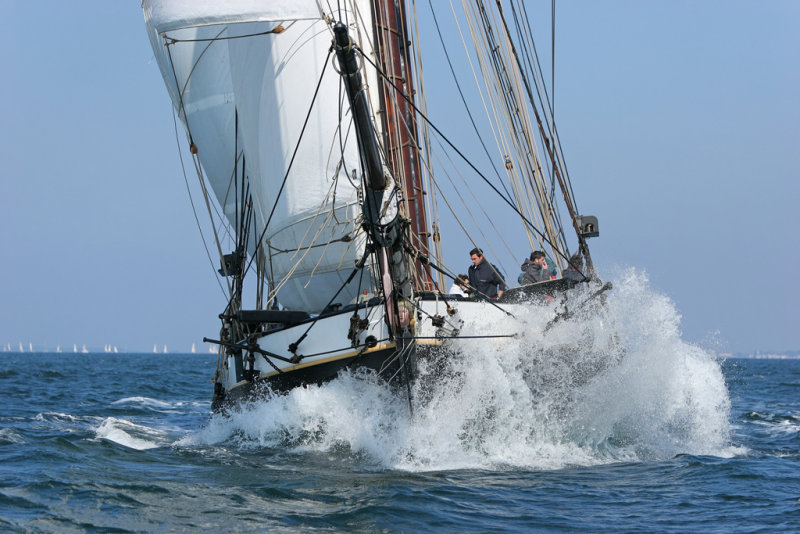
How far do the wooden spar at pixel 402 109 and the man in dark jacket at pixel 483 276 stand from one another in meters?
0.64

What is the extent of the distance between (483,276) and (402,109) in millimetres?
3515

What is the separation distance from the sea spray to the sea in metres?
0.02

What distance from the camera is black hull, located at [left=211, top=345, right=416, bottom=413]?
10.8m

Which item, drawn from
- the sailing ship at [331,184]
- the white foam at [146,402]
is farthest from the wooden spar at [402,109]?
the white foam at [146,402]

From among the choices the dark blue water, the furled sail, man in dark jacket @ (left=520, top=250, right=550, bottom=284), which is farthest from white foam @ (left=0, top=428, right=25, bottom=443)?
man in dark jacket @ (left=520, top=250, right=550, bottom=284)

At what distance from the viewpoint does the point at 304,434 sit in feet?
38.2

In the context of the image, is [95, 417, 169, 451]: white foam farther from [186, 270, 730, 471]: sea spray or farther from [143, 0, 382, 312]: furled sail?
[143, 0, 382, 312]: furled sail

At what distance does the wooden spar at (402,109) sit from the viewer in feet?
43.8

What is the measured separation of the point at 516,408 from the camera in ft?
37.1

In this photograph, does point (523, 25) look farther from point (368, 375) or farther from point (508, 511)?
point (508, 511)

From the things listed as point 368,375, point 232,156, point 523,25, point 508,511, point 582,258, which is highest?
point 523,25

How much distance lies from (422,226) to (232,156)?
5106 mm

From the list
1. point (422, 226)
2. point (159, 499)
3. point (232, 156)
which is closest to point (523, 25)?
point (422, 226)

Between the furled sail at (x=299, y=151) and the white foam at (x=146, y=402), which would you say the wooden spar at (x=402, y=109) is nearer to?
the furled sail at (x=299, y=151)
